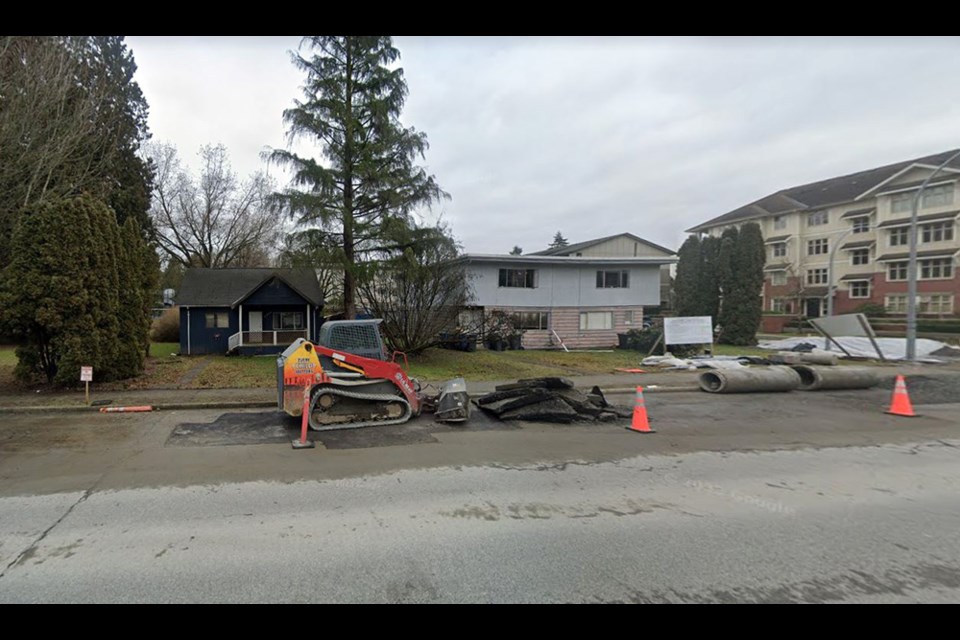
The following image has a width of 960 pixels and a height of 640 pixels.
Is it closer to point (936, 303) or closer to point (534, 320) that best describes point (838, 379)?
point (534, 320)

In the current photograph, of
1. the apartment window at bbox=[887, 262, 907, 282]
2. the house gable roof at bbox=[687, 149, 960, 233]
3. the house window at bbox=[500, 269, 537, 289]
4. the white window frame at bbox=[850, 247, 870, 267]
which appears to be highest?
the house gable roof at bbox=[687, 149, 960, 233]

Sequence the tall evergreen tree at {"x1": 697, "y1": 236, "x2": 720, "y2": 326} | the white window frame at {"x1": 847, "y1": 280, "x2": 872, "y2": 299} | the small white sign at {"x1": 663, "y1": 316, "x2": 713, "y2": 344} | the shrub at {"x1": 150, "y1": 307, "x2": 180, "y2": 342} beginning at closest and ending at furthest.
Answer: the small white sign at {"x1": 663, "y1": 316, "x2": 713, "y2": 344}
the shrub at {"x1": 150, "y1": 307, "x2": 180, "y2": 342}
the tall evergreen tree at {"x1": 697, "y1": 236, "x2": 720, "y2": 326}
the white window frame at {"x1": 847, "y1": 280, "x2": 872, "y2": 299}

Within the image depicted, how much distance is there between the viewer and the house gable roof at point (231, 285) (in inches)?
889

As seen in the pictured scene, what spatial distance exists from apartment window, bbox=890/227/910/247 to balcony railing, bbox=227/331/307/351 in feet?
160

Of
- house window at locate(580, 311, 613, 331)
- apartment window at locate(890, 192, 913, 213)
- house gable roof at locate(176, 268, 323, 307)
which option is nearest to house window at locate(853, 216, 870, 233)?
apartment window at locate(890, 192, 913, 213)

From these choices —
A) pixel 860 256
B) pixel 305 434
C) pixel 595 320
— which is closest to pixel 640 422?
pixel 305 434

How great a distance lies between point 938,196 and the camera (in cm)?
3662

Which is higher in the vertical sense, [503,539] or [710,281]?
[710,281]

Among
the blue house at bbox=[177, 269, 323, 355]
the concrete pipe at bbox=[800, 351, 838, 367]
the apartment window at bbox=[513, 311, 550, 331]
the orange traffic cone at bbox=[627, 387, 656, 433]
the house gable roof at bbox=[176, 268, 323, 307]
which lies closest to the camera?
the orange traffic cone at bbox=[627, 387, 656, 433]

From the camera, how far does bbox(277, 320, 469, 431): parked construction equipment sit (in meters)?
7.72

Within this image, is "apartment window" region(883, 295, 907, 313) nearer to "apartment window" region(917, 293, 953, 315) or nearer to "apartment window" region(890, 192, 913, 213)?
"apartment window" region(917, 293, 953, 315)

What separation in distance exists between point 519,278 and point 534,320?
2610 mm
